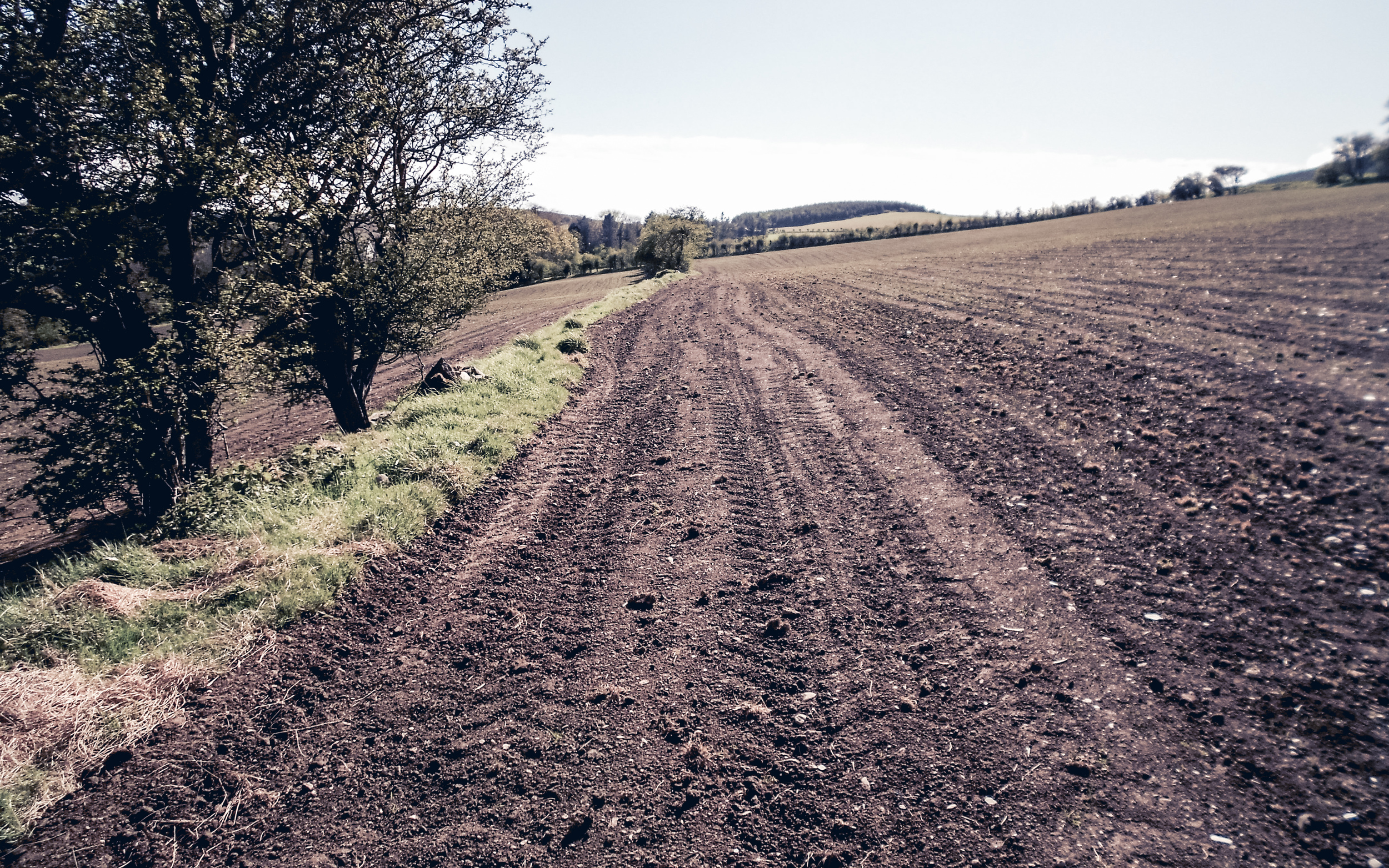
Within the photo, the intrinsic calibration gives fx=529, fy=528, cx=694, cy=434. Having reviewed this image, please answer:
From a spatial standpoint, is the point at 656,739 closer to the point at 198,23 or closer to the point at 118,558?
the point at 118,558

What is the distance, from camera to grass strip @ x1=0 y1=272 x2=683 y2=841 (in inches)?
142

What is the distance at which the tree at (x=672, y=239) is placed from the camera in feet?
194

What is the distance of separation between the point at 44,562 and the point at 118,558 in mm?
6405

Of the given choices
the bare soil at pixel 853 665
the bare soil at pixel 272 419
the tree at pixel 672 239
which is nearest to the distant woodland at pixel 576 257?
the tree at pixel 672 239

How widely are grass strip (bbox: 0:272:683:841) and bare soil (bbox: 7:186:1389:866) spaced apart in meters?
0.26

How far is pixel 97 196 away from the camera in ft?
20.8

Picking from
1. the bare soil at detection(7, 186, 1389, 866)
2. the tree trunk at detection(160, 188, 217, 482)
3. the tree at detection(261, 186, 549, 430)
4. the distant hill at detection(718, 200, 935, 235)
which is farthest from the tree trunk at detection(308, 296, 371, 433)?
the distant hill at detection(718, 200, 935, 235)

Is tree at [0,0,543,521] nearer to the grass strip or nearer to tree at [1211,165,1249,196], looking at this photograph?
the grass strip

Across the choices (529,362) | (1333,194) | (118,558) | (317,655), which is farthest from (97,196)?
(1333,194)

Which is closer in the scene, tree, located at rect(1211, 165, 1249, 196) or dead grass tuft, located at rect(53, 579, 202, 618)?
dead grass tuft, located at rect(53, 579, 202, 618)

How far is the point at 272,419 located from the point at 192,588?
1722 centimetres

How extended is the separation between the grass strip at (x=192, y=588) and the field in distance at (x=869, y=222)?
138m

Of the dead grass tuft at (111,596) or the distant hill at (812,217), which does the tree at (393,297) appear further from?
the distant hill at (812,217)

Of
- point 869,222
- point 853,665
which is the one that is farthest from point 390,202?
point 869,222
